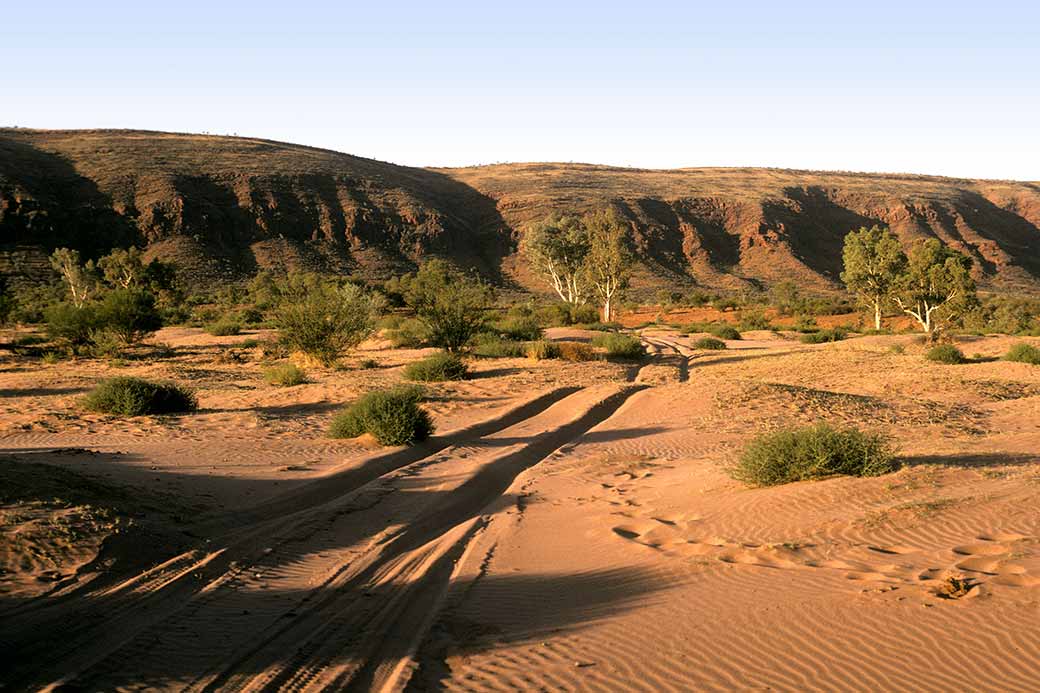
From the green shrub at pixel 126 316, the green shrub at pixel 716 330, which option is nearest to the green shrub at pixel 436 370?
the green shrub at pixel 126 316

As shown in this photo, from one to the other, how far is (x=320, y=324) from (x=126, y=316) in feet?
41.9

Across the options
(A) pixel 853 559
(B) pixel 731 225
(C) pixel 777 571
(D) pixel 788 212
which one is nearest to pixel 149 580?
(C) pixel 777 571

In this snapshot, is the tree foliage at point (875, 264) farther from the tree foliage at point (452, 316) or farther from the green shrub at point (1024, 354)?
the tree foliage at point (452, 316)

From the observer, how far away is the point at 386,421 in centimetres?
1298

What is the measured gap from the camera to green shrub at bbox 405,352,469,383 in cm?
2119

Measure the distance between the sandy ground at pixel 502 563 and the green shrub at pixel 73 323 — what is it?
63.0 feet

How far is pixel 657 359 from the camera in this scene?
98.8ft

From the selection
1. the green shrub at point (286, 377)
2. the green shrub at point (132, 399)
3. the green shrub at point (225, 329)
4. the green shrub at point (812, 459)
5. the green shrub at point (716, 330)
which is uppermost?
the green shrub at point (812, 459)

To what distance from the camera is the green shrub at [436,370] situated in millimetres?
21188

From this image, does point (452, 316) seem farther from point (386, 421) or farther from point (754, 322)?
point (754, 322)

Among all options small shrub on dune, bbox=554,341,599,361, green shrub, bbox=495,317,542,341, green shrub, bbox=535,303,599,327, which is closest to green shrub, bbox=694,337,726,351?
green shrub, bbox=495,317,542,341

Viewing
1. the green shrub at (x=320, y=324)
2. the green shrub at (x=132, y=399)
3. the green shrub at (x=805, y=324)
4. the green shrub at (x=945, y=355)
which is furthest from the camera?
the green shrub at (x=805, y=324)

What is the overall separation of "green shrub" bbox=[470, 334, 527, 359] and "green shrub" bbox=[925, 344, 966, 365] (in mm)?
14278

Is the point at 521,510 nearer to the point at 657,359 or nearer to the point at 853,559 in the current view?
the point at 853,559
